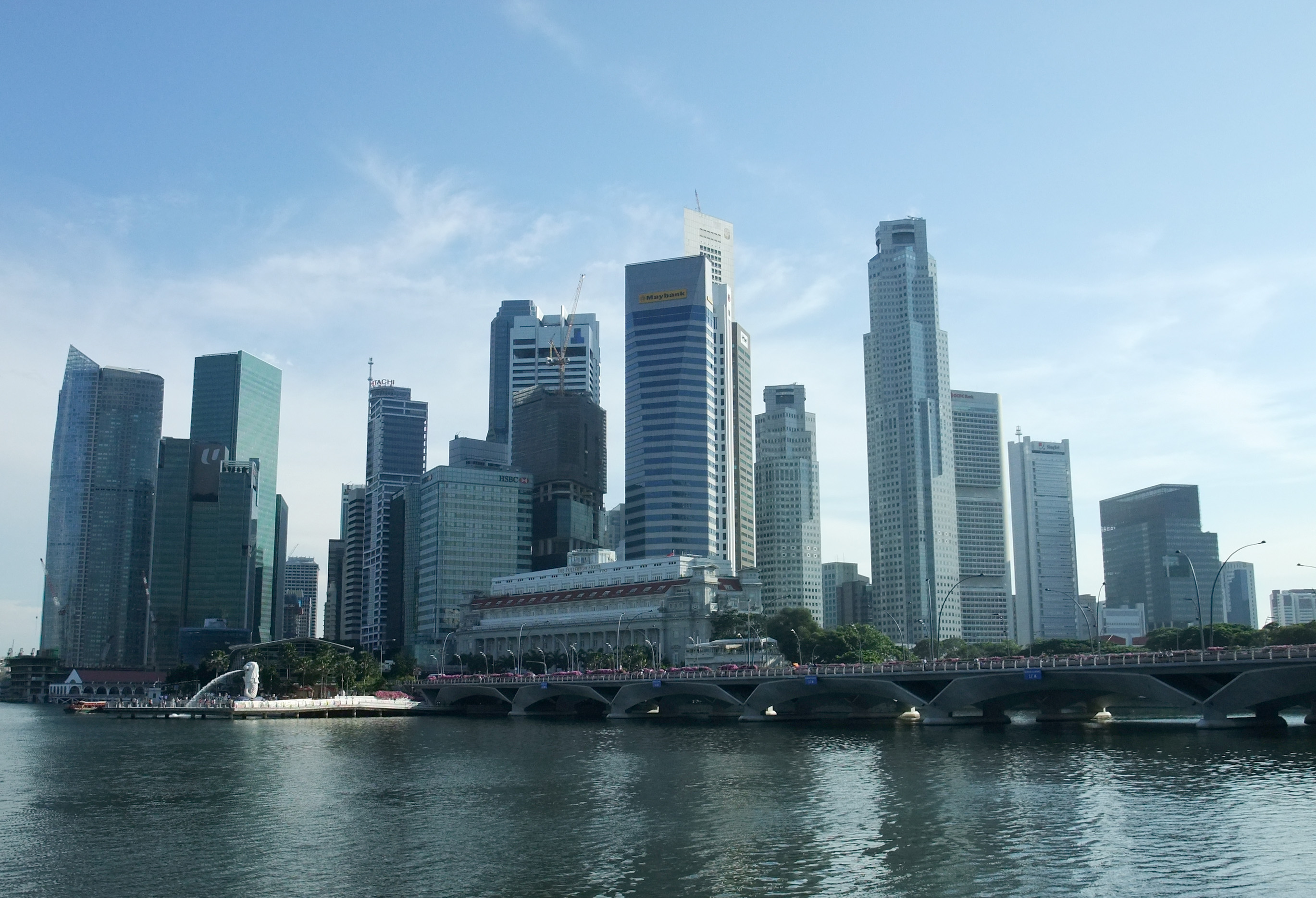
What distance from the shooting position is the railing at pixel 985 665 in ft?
355

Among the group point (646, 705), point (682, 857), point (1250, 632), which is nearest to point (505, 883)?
point (682, 857)

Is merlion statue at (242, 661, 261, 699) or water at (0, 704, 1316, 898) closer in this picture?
water at (0, 704, 1316, 898)

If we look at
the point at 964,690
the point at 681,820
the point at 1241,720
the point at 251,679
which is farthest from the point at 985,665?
the point at 251,679

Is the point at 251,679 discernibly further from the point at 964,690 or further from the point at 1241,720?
the point at 1241,720

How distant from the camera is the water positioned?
1873 inches

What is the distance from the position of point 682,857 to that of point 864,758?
46.5m

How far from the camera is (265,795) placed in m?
75.6

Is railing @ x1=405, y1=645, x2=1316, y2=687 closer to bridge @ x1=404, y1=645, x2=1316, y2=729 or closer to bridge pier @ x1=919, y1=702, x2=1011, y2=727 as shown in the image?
bridge @ x1=404, y1=645, x2=1316, y2=729

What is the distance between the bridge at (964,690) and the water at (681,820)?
5510 mm

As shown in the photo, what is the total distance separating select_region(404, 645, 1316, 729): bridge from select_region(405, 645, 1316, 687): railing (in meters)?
0.19

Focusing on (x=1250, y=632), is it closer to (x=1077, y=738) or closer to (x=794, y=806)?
(x=1077, y=738)

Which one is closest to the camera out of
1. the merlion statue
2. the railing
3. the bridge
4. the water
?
the water

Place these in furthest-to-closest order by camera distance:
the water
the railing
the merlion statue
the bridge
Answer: the merlion statue, the bridge, the railing, the water

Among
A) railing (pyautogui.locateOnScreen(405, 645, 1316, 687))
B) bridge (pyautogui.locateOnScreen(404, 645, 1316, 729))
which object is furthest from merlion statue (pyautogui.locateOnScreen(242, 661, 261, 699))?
railing (pyautogui.locateOnScreen(405, 645, 1316, 687))
